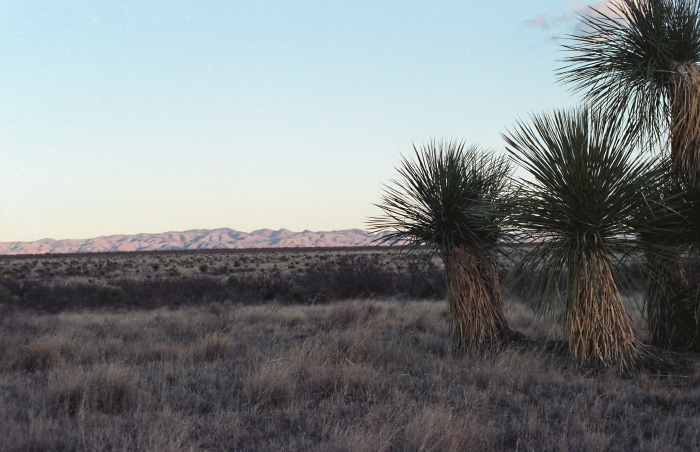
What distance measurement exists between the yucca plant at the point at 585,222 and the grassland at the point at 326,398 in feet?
1.74

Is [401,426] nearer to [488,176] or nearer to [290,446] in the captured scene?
[290,446]

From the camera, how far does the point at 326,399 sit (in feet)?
20.9

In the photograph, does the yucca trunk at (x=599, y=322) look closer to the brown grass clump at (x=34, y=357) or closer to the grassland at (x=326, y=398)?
the grassland at (x=326, y=398)

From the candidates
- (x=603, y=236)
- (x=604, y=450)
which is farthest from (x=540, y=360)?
(x=604, y=450)

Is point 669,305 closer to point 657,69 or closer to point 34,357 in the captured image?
point 657,69

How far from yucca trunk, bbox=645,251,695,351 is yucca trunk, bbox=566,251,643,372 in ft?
4.50

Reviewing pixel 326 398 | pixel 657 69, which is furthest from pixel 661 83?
pixel 326 398

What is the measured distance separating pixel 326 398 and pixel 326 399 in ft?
0.25

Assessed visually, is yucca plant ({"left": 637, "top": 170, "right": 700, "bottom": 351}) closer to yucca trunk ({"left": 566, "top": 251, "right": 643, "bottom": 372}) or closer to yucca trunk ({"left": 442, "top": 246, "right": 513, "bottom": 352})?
yucca trunk ({"left": 566, "top": 251, "right": 643, "bottom": 372})

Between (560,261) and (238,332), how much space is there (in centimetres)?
648

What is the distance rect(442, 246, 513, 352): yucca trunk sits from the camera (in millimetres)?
9016

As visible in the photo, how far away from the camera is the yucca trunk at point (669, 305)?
8.66 metres

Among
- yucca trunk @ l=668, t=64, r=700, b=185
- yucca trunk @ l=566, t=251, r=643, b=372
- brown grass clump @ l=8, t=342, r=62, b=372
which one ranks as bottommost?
brown grass clump @ l=8, t=342, r=62, b=372

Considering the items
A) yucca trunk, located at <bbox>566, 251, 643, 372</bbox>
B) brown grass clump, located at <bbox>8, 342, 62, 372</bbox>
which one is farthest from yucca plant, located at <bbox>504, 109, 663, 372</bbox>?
brown grass clump, located at <bbox>8, 342, 62, 372</bbox>
